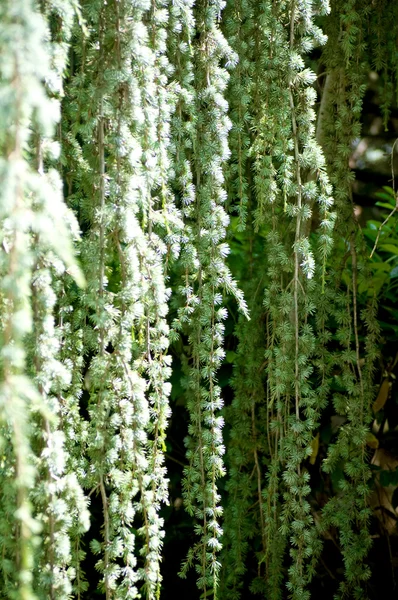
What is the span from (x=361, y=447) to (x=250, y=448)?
343mm

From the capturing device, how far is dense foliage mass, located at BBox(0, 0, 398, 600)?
94 cm

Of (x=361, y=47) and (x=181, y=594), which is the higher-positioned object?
(x=361, y=47)

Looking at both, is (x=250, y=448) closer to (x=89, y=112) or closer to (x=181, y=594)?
Result: (x=181, y=594)

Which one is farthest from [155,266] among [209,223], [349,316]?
[349,316]

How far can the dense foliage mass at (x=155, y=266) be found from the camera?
941 millimetres

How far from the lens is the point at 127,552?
119cm

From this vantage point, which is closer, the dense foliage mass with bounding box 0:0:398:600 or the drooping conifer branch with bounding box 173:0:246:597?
the dense foliage mass with bounding box 0:0:398:600

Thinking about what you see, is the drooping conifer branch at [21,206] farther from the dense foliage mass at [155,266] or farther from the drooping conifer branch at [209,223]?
the drooping conifer branch at [209,223]

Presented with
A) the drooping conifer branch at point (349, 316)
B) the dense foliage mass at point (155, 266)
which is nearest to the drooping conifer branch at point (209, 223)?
the dense foliage mass at point (155, 266)

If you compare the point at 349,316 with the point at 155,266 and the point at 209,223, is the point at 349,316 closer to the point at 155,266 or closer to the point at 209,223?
the point at 209,223

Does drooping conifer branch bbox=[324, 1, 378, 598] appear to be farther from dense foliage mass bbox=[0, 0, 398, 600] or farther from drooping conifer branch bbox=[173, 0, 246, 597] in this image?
drooping conifer branch bbox=[173, 0, 246, 597]

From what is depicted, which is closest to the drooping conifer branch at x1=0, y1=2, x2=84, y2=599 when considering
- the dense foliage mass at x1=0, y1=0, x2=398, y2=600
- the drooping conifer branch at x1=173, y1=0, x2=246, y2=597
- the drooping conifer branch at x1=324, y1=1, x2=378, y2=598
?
the dense foliage mass at x1=0, y1=0, x2=398, y2=600

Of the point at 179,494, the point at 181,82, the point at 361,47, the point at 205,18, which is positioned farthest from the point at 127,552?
the point at 179,494

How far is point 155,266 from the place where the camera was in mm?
1230
